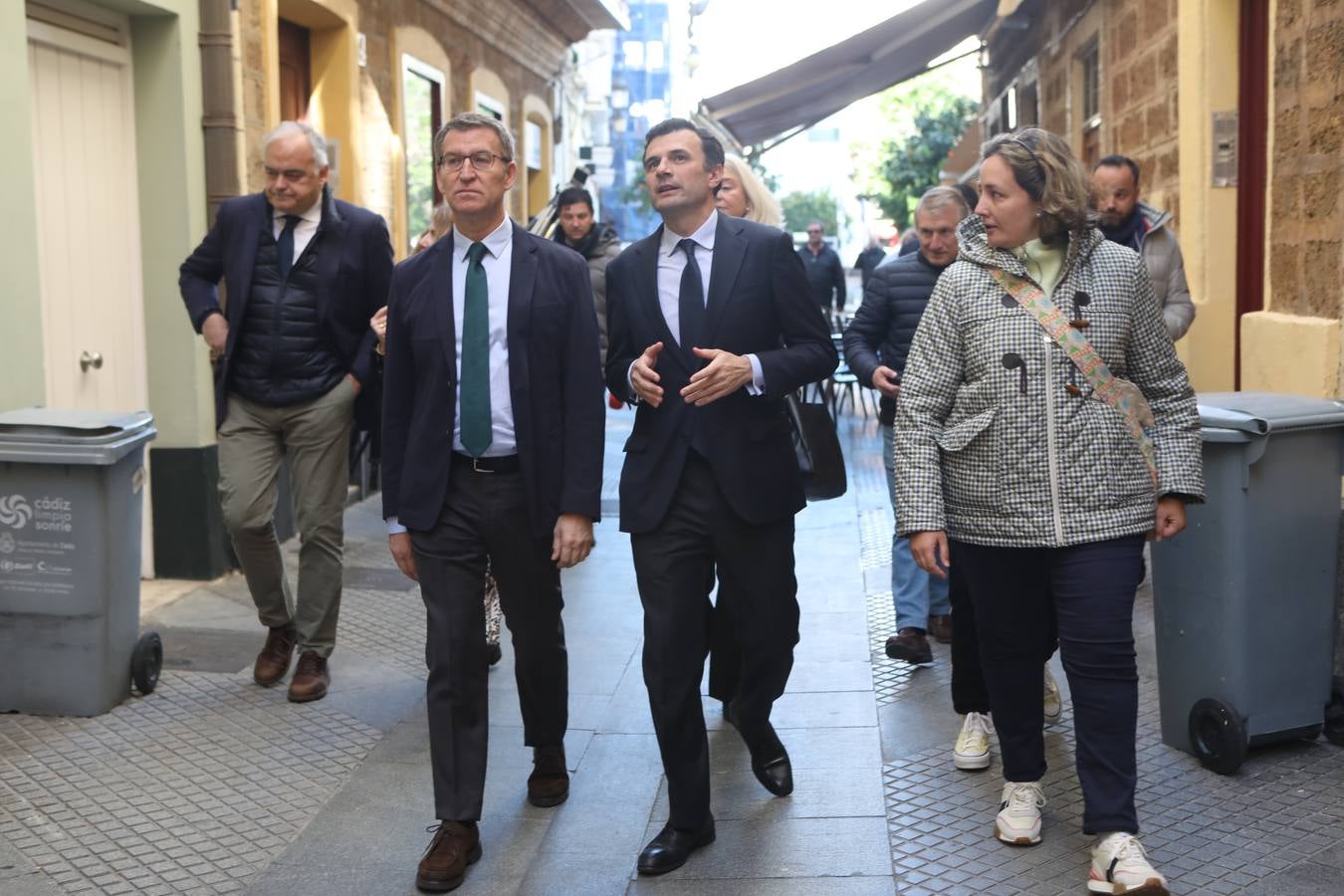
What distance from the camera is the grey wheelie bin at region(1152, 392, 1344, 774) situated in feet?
16.3

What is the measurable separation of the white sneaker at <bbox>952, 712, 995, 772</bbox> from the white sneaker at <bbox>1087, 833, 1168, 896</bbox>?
41.0 inches

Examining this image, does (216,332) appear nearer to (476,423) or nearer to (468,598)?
(476,423)

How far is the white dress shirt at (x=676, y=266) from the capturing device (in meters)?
4.71

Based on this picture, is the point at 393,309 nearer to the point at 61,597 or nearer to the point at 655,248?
the point at 655,248

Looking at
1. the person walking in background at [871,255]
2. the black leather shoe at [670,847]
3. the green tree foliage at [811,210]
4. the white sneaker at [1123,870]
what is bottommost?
the black leather shoe at [670,847]

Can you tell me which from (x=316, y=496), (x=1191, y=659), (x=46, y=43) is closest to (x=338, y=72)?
(x=46, y=43)

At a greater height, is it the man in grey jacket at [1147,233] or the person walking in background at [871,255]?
the person walking in background at [871,255]

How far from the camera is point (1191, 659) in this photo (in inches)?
204

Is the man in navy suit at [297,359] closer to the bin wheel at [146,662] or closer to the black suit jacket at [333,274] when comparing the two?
the black suit jacket at [333,274]

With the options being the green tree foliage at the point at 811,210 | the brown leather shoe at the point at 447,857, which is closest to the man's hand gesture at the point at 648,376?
the brown leather shoe at the point at 447,857

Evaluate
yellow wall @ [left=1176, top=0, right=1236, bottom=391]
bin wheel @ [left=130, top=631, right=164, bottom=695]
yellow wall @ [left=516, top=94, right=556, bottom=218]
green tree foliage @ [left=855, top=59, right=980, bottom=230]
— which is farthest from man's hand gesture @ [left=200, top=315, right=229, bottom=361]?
green tree foliage @ [left=855, top=59, right=980, bottom=230]

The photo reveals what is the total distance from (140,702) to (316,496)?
0.99 meters

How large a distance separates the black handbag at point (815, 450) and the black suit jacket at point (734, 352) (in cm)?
34

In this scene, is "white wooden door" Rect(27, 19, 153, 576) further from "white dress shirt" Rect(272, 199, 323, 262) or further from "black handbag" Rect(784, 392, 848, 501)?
"black handbag" Rect(784, 392, 848, 501)
